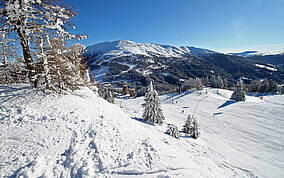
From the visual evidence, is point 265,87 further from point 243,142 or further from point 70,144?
point 70,144

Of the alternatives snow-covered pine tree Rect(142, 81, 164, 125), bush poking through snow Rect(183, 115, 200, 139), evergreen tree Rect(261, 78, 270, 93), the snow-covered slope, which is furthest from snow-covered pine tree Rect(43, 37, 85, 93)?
evergreen tree Rect(261, 78, 270, 93)

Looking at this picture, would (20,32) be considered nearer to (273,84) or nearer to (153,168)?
(153,168)

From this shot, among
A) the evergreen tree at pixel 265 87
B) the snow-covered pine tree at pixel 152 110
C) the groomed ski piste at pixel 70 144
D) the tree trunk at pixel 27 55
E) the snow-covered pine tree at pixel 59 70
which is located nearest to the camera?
the groomed ski piste at pixel 70 144

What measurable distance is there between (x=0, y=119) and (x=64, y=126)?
1.94 meters

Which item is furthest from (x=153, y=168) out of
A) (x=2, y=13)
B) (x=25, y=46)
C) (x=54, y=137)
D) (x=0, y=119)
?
(x=2, y=13)

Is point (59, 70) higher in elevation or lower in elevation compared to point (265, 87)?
higher

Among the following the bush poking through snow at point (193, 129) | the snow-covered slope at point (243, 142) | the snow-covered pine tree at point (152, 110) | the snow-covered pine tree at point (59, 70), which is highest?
the snow-covered pine tree at point (59, 70)

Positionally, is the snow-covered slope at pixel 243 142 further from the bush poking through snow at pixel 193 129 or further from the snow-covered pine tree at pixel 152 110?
the snow-covered pine tree at pixel 152 110

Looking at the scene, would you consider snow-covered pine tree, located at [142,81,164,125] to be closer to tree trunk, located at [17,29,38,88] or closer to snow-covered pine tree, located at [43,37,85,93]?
snow-covered pine tree, located at [43,37,85,93]

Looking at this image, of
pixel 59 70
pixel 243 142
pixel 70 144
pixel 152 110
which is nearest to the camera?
pixel 70 144

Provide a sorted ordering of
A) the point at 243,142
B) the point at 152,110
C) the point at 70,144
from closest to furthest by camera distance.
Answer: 1. the point at 70,144
2. the point at 243,142
3. the point at 152,110

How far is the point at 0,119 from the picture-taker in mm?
4199

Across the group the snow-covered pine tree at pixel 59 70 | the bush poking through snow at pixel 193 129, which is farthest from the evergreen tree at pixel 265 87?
the snow-covered pine tree at pixel 59 70

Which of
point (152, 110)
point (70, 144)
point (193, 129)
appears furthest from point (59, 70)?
point (193, 129)
